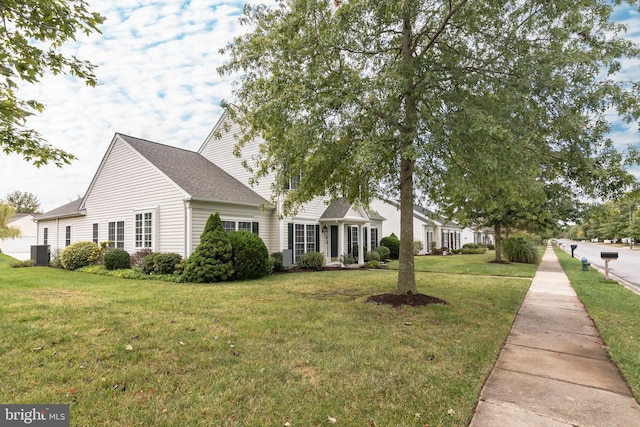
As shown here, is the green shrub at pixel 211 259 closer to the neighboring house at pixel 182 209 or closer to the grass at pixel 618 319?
the neighboring house at pixel 182 209

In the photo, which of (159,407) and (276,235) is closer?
(159,407)

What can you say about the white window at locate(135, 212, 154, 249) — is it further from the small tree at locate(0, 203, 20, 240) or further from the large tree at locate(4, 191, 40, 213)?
the large tree at locate(4, 191, 40, 213)

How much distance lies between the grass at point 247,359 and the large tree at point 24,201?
67.8 metres

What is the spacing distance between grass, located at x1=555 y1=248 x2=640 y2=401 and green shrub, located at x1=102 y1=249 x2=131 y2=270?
1595cm

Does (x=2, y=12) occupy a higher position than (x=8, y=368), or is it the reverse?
(x=2, y=12)

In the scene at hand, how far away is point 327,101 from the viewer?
634 cm

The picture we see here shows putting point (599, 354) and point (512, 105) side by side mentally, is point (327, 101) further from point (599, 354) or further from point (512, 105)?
point (599, 354)

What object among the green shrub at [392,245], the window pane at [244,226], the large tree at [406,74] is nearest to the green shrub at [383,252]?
the green shrub at [392,245]

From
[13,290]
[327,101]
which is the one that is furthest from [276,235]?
[327,101]

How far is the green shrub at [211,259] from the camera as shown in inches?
464

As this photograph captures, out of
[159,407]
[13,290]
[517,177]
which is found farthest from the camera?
[13,290]

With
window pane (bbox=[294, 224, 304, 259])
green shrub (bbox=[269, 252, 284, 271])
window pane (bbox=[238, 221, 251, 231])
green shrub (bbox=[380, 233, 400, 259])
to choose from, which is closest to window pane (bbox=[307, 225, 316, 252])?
window pane (bbox=[294, 224, 304, 259])

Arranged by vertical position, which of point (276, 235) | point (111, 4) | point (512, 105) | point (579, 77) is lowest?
point (276, 235)

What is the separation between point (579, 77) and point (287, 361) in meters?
6.73
